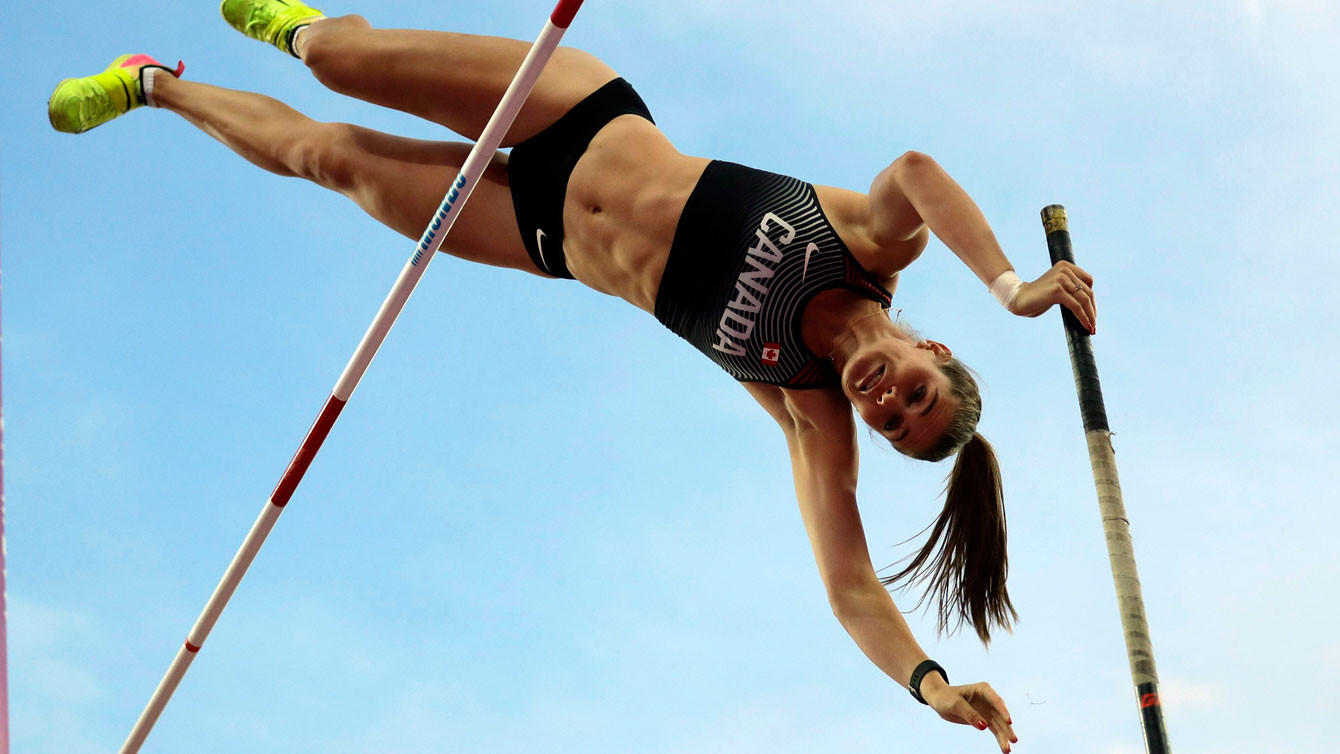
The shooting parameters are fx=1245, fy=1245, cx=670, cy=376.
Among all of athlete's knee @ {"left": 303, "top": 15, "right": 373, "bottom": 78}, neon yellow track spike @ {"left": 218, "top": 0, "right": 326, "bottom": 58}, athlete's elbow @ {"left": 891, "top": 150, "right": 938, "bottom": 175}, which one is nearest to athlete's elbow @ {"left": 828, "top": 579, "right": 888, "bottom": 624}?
athlete's elbow @ {"left": 891, "top": 150, "right": 938, "bottom": 175}

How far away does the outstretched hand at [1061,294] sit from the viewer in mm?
2928

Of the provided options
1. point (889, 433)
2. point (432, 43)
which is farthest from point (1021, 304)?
point (432, 43)

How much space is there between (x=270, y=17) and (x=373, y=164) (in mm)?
631

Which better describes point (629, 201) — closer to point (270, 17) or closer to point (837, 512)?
point (837, 512)

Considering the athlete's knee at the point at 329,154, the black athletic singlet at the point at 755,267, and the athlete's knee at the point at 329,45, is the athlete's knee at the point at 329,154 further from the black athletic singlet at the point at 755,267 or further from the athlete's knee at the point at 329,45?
the black athletic singlet at the point at 755,267

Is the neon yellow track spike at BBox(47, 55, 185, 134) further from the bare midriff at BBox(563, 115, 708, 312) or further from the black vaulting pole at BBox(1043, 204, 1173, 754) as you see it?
the black vaulting pole at BBox(1043, 204, 1173, 754)

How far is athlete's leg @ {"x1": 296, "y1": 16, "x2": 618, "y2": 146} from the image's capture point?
11.7ft

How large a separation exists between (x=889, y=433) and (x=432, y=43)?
1734 millimetres

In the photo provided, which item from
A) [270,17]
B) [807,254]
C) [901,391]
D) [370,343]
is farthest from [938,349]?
[270,17]

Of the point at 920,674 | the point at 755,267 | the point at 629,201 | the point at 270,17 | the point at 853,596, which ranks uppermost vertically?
the point at 270,17

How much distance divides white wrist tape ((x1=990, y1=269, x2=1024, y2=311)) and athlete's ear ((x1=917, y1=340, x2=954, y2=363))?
566 mm

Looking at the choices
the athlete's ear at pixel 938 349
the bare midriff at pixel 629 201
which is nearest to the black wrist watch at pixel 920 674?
the athlete's ear at pixel 938 349

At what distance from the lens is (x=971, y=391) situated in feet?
12.2

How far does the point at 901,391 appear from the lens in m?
3.48
